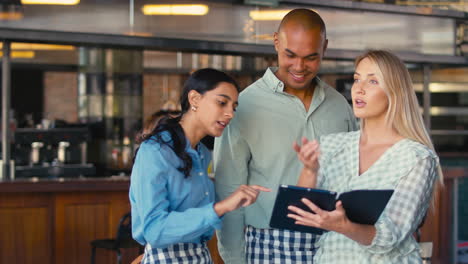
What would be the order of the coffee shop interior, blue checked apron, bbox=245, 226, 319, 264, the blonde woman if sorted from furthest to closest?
1. the coffee shop interior
2. blue checked apron, bbox=245, 226, 319, 264
3. the blonde woman

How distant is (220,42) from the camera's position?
7527mm

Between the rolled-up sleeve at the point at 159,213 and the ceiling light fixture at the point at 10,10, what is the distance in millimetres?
5105

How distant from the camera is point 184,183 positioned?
88.4 inches

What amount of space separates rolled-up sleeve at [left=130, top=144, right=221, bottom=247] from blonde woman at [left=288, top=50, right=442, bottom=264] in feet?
1.00

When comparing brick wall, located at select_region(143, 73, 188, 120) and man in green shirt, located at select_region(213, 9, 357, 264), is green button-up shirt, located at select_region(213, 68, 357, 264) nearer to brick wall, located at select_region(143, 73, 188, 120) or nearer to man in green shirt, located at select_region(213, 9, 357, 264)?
man in green shirt, located at select_region(213, 9, 357, 264)

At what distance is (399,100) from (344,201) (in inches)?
15.5

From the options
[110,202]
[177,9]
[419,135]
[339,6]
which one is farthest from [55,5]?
[419,135]

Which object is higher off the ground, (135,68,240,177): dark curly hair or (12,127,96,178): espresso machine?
(135,68,240,177): dark curly hair

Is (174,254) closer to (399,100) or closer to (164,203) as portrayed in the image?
(164,203)

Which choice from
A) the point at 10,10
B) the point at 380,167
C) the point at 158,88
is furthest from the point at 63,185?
the point at 158,88

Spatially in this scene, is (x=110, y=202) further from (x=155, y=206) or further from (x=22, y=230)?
(x=155, y=206)

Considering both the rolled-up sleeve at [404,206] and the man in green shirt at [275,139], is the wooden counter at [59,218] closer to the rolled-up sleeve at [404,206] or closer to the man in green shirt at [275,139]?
the man in green shirt at [275,139]

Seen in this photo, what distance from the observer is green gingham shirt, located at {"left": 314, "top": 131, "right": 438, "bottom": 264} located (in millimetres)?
2057

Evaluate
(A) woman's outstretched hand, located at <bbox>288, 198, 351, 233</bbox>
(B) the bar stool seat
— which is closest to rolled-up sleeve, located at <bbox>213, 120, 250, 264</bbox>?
(A) woman's outstretched hand, located at <bbox>288, 198, 351, 233</bbox>
